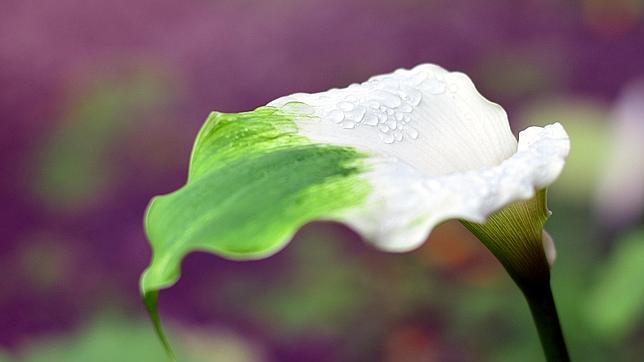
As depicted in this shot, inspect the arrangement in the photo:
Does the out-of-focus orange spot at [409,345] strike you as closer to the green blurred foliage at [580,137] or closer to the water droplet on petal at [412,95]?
the green blurred foliage at [580,137]

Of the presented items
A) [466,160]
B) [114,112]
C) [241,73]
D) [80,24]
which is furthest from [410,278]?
[466,160]

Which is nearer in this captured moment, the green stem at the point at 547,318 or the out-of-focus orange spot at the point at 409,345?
the green stem at the point at 547,318

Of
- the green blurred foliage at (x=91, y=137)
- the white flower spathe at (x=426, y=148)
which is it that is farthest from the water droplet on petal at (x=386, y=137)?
the green blurred foliage at (x=91, y=137)

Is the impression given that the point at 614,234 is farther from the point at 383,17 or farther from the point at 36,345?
the point at 36,345

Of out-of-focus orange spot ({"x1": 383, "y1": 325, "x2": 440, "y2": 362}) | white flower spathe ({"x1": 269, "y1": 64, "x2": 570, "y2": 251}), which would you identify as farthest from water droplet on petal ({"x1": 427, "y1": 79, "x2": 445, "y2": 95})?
out-of-focus orange spot ({"x1": 383, "y1": 325, "x2": 440, "y2": 362})

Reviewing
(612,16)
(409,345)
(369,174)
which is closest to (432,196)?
(369,174)

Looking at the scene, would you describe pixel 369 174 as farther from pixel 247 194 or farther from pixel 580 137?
pixel 580 137

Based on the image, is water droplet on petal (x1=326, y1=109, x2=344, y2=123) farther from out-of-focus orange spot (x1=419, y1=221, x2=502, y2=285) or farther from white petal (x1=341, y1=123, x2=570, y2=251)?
out-of-focus orange spot (x1=419, y1=221, x2=502, y2=285)
